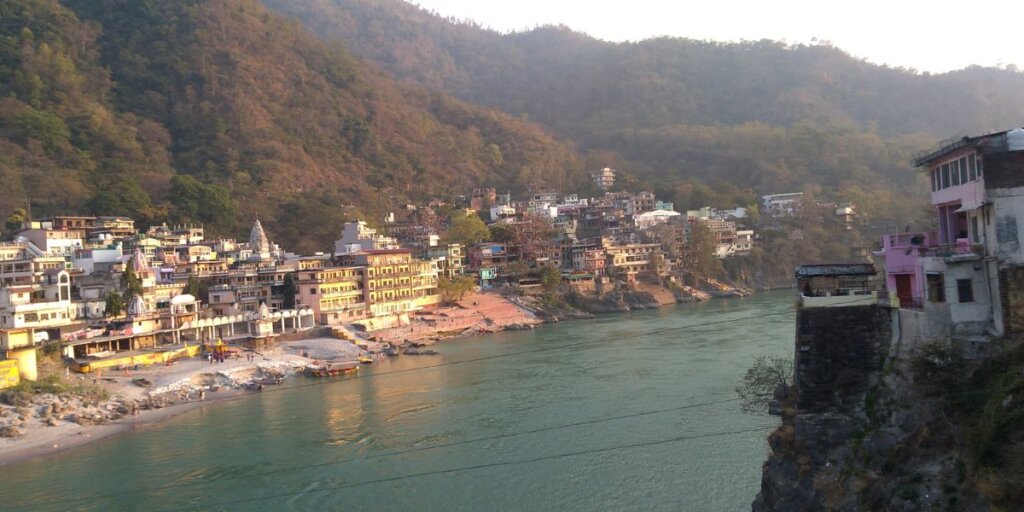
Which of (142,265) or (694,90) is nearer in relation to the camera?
(142,265)

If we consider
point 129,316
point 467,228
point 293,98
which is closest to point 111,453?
point 129,316

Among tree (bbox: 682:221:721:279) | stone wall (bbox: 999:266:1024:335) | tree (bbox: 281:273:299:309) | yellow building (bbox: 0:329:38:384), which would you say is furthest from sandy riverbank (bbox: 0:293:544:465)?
tree (bbox: 682:221:721:279)

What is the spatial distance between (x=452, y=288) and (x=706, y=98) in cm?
7143

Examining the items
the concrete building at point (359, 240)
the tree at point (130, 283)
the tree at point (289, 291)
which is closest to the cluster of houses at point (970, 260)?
the tree at point (130, 283)

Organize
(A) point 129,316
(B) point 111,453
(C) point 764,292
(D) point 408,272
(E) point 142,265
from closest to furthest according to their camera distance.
Answer: (B) point 111,453 < (A) point 129,316 < (E) point 142,265 < (D) point 408,272 < (C) point 764,292

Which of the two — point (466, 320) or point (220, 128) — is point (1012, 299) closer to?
point (466, 320)

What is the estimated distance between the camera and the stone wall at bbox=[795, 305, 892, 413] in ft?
27.5

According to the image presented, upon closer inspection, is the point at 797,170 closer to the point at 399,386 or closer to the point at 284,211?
the point at 284,211

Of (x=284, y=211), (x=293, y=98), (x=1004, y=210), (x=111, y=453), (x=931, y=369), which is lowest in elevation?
(x=111, y=453)

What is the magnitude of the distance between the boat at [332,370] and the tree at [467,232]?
2063 cm

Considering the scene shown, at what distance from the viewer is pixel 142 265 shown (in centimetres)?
2953

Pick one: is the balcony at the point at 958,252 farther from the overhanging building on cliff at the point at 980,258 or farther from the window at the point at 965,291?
the window at the point at 965,291

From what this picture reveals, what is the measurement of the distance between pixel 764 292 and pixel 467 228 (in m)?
17.0

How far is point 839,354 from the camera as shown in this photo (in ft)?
27.8
